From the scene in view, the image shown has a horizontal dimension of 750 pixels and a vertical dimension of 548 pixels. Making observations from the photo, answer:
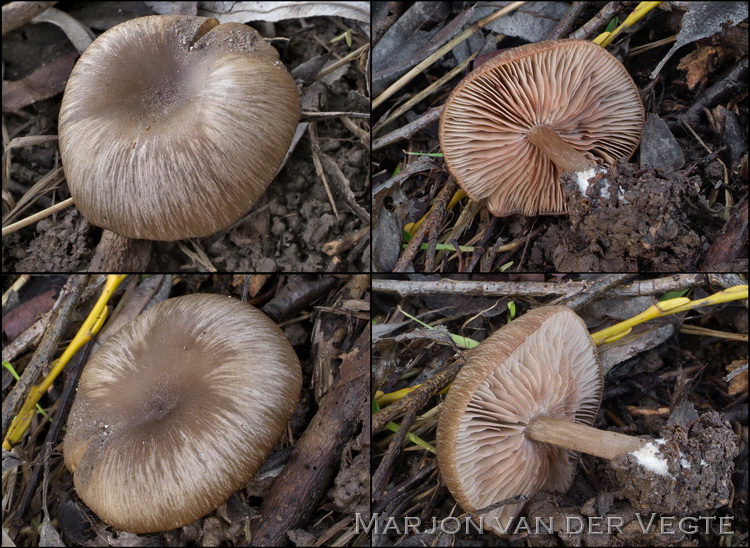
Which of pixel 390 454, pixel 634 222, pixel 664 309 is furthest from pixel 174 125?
pixel 664 309


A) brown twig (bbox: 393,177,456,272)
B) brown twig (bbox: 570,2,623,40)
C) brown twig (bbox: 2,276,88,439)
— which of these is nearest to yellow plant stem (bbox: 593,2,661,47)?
brown twig (bbox: 570,2,623,40)

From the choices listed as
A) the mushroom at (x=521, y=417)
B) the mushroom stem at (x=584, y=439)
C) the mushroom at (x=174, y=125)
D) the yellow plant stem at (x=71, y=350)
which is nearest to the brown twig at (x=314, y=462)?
the mushroom at (x=521, y=417)

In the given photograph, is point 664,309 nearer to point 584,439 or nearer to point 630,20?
point 584,439

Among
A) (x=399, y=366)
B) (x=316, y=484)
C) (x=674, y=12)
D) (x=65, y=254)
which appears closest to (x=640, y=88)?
(x=674, y=12)

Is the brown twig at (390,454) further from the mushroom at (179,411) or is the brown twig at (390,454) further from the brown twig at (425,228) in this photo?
the brown twig at (425,228)

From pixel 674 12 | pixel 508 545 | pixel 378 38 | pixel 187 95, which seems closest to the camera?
pixel 187 95

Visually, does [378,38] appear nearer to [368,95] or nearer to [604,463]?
[368,95]
